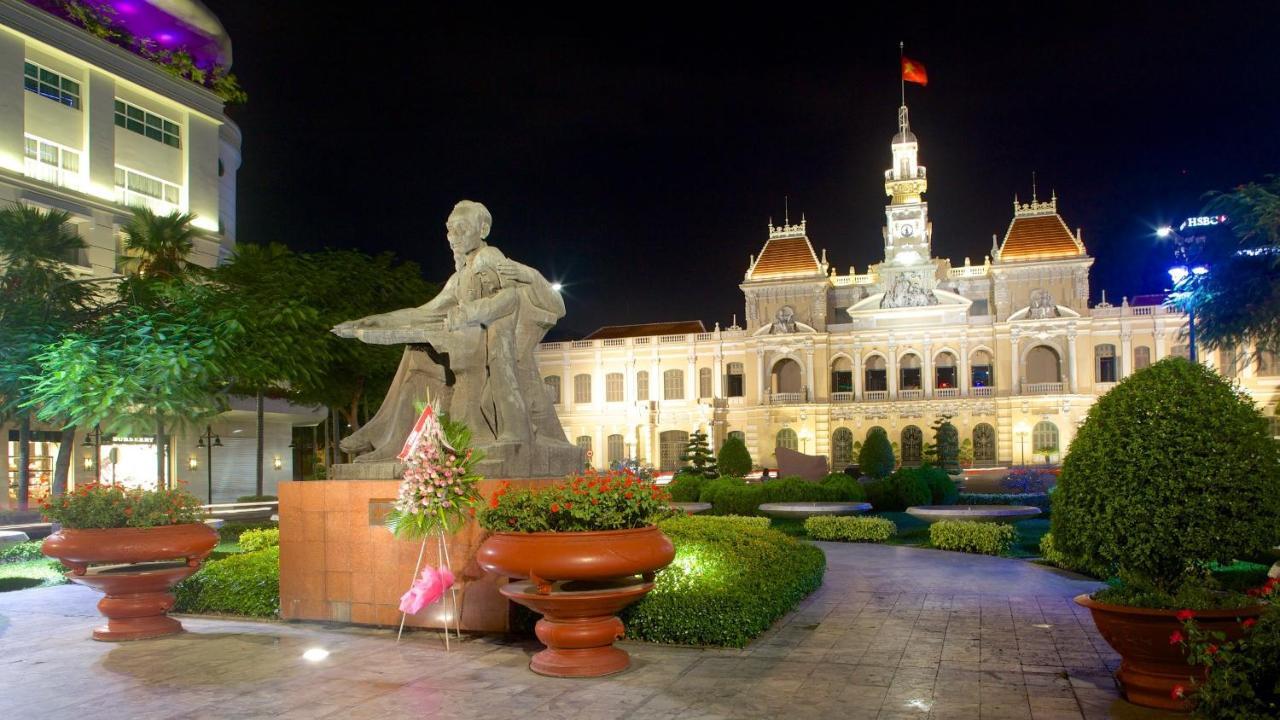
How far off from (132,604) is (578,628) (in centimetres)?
431

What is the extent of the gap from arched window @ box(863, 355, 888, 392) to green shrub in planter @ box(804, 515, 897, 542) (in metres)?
39.7

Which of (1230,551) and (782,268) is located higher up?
(782,268)

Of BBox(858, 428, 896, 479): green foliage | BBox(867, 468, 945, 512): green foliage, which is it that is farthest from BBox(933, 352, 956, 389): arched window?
BBox(867, 468, 945, 512): green foliage

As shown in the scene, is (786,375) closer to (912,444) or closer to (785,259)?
(785,259)

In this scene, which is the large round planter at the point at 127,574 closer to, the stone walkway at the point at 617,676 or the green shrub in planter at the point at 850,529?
the stone walkway at the point at 617,676

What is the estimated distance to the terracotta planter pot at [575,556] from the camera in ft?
21.0

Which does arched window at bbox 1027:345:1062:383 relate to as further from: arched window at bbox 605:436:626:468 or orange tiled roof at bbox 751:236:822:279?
arched window at bbox 605:436:626:468

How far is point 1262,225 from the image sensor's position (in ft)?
57.8

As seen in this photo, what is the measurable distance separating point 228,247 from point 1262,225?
108ft

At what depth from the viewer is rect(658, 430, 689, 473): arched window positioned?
187 ft

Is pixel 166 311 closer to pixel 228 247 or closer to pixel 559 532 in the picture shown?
pixel 559 532

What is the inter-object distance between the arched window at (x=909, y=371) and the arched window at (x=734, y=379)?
8995mm

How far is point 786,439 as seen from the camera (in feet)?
181

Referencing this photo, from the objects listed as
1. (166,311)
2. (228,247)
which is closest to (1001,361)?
(228,247)
